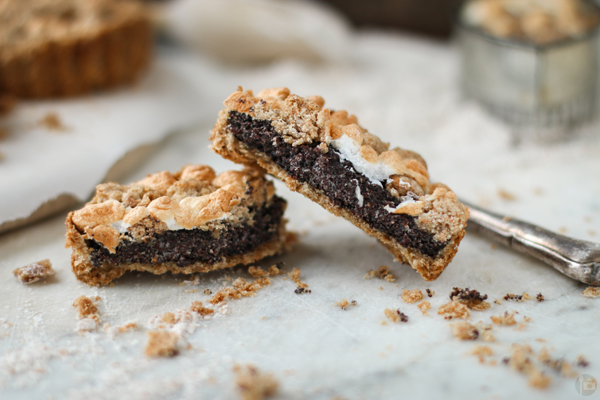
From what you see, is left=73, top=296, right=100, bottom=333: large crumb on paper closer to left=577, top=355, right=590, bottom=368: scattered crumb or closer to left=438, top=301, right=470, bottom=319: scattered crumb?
left=438, top=301, right=470, bottom=319: scattered crumb

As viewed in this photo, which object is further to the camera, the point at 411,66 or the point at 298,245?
the point at 411,66

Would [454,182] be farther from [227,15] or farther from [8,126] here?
[8,126]

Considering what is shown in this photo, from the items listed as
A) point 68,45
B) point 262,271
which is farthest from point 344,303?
point 68,45

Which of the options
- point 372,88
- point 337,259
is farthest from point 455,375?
point 372,88

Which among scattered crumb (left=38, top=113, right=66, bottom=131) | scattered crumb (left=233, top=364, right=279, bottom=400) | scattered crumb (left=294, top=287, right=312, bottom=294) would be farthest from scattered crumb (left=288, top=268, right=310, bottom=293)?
scattered crumb (left=38, top=113, right=66, bottom=131)

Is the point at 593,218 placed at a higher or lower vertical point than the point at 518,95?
lower

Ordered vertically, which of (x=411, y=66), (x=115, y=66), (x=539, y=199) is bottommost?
(x=539, y=199)

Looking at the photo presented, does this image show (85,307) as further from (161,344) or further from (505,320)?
(505,320)

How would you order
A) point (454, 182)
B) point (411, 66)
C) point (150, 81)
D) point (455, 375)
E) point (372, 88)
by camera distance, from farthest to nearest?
point (411, 66) < point (372, 88) < point (150, 81) < point (454, 182) < point (455, 375)
